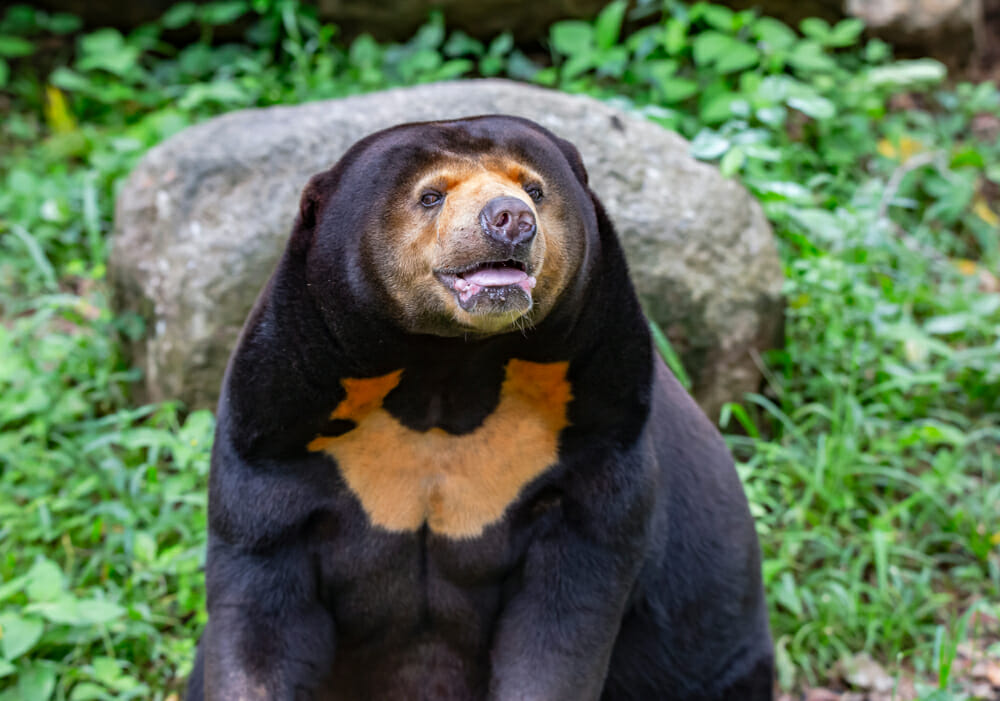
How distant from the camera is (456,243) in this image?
222cm

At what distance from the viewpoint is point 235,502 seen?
7.93ft

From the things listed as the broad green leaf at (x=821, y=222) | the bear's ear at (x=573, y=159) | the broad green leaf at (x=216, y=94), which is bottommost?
the broad green leaf at (x=821, y=222)

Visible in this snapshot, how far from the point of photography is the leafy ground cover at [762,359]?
356 centimetres

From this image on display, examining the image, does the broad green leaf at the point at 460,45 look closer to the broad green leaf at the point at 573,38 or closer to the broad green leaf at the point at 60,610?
the broad green leaf at the point at 573,38

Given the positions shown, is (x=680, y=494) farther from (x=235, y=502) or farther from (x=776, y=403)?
(x=776, y=403)

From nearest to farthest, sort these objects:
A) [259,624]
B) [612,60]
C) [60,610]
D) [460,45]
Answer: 1. [259,624]
2. [60,610]
3. [612,60]
4. [460,45]

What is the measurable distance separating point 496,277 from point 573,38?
3.49m

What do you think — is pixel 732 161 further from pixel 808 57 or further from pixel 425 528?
pixel 425 528

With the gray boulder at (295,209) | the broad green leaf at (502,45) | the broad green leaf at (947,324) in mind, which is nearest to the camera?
the gray boulder at (295,209)

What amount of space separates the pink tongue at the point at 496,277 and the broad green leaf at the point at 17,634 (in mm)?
1615

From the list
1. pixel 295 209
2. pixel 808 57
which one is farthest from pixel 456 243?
pixel 808 57

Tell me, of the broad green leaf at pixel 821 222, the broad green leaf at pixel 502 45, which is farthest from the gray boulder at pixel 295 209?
the broad green leaf at pixel 502 45

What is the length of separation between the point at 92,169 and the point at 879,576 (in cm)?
381

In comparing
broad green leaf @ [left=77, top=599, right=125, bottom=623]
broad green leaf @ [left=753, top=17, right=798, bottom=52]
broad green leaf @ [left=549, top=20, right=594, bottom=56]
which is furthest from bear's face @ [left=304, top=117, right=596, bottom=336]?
broad green leaf @ [left=549, top=20, right=594, bottom=56]
